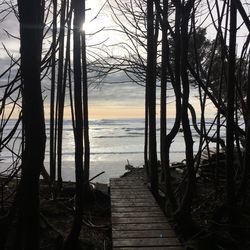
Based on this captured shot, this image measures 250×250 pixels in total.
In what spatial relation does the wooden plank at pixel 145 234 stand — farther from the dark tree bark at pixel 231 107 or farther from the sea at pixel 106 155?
the sea at pixel 106 155

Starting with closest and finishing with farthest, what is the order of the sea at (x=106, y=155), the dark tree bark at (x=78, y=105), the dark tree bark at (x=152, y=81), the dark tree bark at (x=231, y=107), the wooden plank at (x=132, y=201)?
the dark tree bark at (x=78, y=105) < the dark tree bark at (x=231, y=107) < the wooden plank at (x=132, y=201) < the dark tree bark at (x=152, y=81) < the sea at (x=106, y=155)

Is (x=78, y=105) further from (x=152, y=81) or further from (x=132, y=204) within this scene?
(x=152, y=81)

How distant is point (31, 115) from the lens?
8.48ft

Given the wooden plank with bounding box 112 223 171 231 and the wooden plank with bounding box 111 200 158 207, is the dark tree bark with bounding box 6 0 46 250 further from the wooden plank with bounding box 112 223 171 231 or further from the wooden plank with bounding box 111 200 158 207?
the wooden plank with bounding box 111 200 158 207

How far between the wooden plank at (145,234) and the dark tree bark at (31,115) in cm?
159

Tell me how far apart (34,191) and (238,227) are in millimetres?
3388

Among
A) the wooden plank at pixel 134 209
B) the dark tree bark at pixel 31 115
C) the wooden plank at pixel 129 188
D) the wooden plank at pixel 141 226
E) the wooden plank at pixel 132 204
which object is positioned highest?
the dark tree bark at pixel 31 115

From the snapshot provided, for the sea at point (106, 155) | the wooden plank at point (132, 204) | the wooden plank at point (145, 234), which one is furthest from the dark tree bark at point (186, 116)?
the sea at point (106, 155)

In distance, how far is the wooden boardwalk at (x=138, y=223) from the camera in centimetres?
385

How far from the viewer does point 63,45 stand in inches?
287

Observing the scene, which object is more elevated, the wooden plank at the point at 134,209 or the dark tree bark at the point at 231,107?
the dark tree bark at the point at 231,107

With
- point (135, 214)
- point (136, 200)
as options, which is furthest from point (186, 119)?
point (136, 200)

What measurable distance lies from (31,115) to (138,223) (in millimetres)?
2585

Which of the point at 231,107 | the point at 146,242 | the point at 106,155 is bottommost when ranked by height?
the point at 106,155
